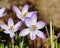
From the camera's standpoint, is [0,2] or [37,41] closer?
[37,41]

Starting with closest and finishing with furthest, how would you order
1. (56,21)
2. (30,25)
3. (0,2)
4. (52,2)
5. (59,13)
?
(30,25) < (56,21) < (59,13) < (52,2) < (0,2)

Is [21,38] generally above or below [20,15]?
below

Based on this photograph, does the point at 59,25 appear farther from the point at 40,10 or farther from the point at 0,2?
the point at 0,2

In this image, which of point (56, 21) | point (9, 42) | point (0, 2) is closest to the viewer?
point (9, 42)

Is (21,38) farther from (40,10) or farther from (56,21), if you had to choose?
(40,10)

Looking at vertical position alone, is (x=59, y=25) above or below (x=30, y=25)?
below

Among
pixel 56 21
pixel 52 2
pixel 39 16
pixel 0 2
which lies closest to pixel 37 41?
pixel 56 21

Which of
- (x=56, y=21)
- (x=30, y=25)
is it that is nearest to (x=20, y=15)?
(x=30, y=25)

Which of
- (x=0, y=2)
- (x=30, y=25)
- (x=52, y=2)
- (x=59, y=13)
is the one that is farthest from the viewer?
(x=0, y=2)

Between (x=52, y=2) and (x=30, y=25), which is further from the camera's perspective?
(x=52, y=2)
